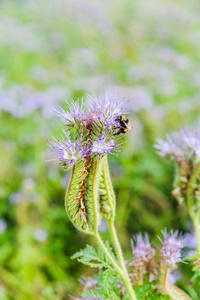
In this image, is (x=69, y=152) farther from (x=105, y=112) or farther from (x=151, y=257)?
(x=151, y=257)

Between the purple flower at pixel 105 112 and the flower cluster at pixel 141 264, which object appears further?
the flower cluster at pixel 141 264

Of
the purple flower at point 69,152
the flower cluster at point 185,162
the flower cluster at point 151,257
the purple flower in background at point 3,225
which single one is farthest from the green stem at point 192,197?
the purple flower in background at point 3,225

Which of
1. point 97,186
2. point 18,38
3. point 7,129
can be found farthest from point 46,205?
point 18,38

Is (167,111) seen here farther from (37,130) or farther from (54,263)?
(54,263)

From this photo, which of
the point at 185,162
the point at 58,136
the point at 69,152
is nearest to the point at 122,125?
the point at 69,152

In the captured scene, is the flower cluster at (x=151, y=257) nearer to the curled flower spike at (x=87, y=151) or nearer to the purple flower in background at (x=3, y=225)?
the curled flower spike at (x=87, y=151)

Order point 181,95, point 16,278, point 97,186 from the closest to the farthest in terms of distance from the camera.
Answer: point 97,186
point 16,278
point 181,95

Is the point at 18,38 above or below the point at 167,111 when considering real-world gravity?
above

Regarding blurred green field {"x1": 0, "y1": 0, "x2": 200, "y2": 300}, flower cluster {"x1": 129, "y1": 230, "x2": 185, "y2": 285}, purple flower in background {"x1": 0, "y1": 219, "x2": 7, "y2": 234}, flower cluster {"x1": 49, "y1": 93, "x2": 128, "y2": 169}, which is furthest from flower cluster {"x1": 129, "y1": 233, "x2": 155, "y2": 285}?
purple flower in background {"x1": 0, "y1": 219, "x2": 7, "y2": 234}

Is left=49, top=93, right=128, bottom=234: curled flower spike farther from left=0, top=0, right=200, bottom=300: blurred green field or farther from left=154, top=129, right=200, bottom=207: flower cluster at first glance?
left=0, top=0, right=200, bottom=300: blurred green field
